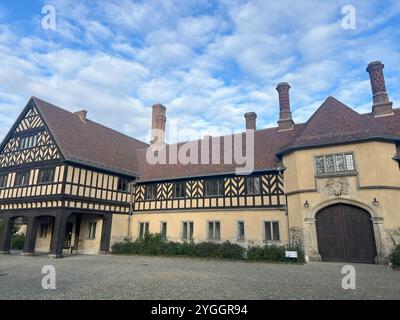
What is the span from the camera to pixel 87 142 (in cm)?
1964

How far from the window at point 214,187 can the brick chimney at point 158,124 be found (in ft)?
35.3

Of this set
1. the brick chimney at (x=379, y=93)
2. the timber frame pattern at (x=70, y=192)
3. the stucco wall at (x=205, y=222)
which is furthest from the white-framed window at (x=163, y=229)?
the brick chimney at (x=379, y=93)

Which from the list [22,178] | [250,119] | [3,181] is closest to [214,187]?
[250,119]

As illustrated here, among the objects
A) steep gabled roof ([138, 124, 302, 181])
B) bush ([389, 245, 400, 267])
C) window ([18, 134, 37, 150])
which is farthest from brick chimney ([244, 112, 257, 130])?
window ([18, 134, 37, 150])

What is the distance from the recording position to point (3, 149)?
20.6 meters

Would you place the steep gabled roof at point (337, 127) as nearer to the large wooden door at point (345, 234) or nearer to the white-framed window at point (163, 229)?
the large wooden door at point (345, 234)

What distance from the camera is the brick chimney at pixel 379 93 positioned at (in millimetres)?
15641

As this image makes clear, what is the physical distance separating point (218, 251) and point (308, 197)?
5805 millimetres

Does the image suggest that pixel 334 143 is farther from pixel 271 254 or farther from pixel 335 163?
pixel 271 254

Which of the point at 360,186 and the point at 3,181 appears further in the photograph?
the point at 3,181

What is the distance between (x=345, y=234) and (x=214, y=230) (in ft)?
25.1

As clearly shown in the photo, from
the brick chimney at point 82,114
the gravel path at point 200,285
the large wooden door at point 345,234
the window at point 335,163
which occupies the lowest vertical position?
the gravel path at point 200,285
